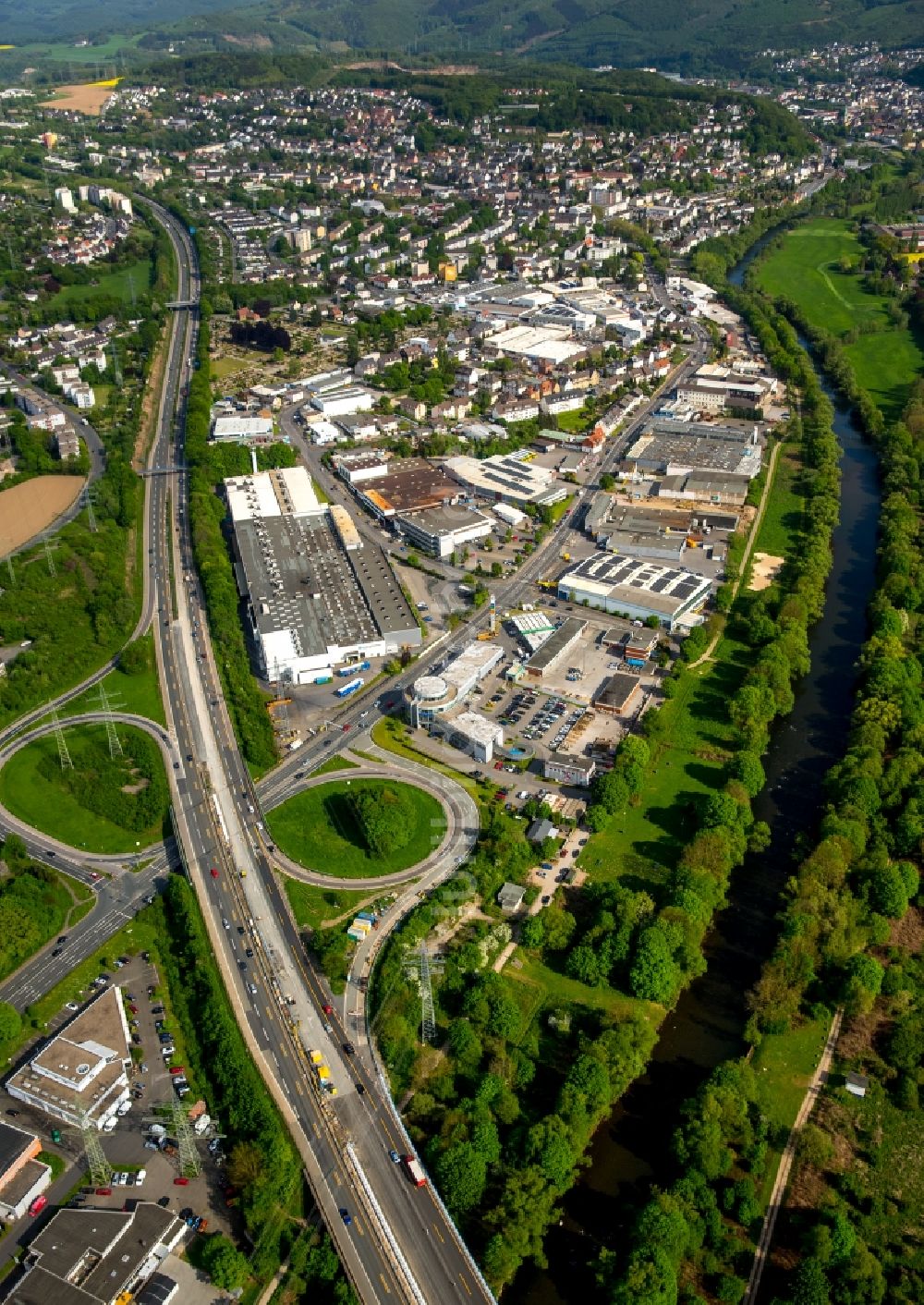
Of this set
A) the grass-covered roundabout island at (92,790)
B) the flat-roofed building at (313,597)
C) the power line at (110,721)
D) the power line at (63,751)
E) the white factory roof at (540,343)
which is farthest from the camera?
the white factory roof at (540,343)

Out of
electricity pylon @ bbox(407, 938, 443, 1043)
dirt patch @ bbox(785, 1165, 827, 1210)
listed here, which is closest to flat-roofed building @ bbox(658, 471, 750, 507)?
electricity pylon @ bbox(407, 938, 443, 1043)

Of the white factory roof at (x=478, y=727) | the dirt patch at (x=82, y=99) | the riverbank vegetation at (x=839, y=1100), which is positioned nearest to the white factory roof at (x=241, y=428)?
the white factory roof at (x=478, y=727)

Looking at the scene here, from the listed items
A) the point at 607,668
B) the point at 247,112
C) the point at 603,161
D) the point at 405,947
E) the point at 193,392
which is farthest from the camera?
the point at 247,112

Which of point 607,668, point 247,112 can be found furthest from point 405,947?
point 247,112

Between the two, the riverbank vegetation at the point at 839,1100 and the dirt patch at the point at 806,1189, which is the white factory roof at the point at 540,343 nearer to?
the riverbank vegetation at the point at 839,1100

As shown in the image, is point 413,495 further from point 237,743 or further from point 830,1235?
point 830,1235
